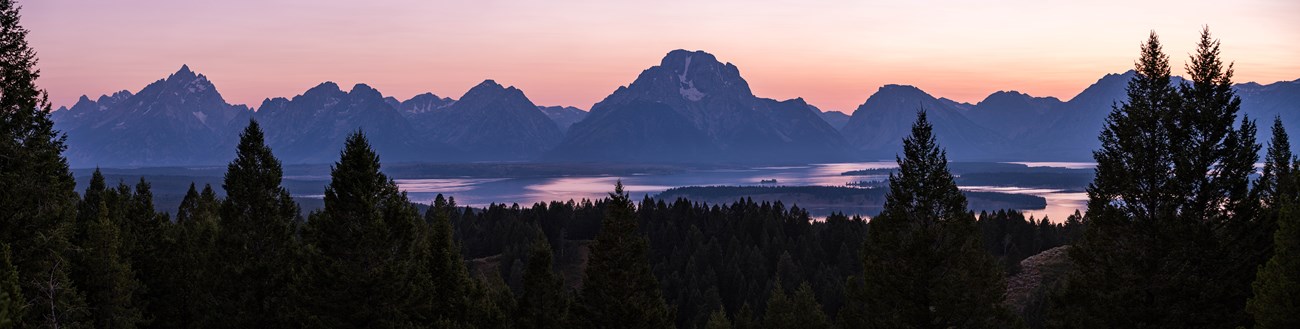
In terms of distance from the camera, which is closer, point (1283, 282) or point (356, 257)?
point (1283, 282)

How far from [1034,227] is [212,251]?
10871 centimetres

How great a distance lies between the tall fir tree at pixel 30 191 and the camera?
2500 cm

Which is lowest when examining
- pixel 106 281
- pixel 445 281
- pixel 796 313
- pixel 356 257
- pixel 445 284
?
pixel 796 313

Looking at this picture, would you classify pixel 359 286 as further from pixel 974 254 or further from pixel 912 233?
pixel 974 254

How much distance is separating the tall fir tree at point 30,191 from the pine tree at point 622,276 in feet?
63.8

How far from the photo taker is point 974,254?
38531mm

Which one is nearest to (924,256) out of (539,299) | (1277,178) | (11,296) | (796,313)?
(1277,178)

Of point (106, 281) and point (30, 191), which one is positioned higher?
point (30, 191)

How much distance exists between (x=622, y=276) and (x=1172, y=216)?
70.5 ft

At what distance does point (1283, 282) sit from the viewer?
22734 millimetres

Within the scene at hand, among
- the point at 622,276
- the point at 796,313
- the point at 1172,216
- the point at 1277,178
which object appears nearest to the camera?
the point at 1172,216

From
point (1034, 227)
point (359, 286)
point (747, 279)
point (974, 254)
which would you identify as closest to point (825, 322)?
point (974, 254)

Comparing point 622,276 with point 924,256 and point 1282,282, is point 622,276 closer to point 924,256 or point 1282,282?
point 924,256

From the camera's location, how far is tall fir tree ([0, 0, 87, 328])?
25000 millimetres
